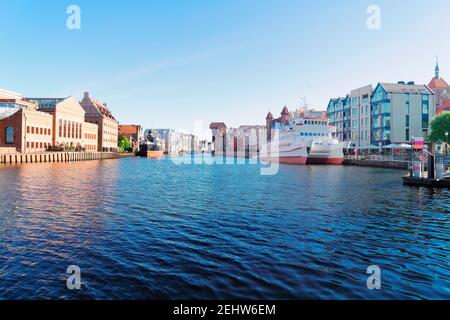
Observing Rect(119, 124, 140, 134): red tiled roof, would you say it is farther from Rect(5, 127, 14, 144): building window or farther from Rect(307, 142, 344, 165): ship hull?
Rect(307, 142, 344, 165): ship hull

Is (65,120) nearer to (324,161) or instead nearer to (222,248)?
(324,161)

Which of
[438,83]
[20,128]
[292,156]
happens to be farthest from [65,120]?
[438,83]

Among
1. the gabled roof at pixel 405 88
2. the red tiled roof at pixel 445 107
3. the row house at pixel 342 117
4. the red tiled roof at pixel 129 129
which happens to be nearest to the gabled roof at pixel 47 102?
the red tiled roof at pixel 129 129

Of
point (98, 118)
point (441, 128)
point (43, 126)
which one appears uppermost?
point (98, 118)

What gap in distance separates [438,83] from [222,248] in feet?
439

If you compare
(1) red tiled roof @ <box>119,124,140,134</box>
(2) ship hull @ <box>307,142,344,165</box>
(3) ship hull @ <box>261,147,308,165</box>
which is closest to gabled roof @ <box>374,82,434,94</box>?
(2) ship hull @ <box>307,142,344,165</box>

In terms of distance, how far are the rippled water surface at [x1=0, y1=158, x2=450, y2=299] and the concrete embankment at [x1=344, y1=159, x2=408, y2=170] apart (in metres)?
39.8

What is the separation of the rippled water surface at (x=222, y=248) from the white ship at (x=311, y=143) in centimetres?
4997

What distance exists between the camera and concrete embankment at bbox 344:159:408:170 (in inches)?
2385

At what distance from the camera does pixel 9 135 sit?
78.4 meters

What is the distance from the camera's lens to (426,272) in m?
10.7
